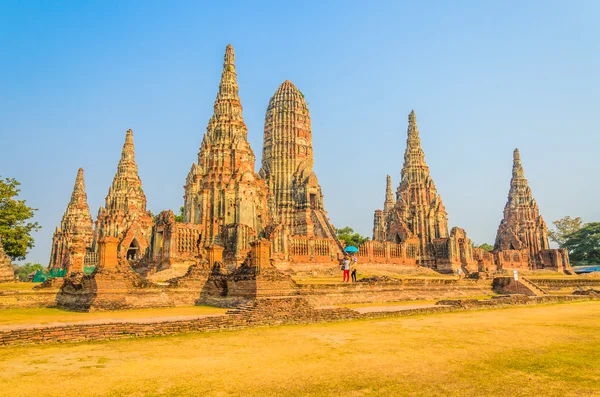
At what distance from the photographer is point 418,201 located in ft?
175

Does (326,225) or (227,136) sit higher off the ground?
(227,136)

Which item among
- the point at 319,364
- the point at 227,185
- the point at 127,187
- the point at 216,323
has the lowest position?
the point at 319,364

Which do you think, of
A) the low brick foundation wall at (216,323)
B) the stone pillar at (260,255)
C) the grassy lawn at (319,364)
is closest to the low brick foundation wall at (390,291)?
the stone pillar at (260,255)

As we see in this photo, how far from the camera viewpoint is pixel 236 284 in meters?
17.0

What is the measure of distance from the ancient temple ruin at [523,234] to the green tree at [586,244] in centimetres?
1308

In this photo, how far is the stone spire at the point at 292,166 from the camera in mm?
44531

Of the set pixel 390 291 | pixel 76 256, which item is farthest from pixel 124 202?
pixel 390 291

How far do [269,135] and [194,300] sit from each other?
105 feet

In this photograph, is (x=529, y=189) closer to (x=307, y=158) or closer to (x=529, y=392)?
Answer: (x=307, y=158)

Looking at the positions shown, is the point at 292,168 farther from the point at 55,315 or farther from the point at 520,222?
the point at 520,222

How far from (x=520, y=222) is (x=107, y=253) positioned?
58676 mm

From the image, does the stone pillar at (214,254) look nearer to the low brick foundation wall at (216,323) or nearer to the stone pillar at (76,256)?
the low brick foundation wall at (216,323)

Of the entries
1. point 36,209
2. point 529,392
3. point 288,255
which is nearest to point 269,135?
point 288,255

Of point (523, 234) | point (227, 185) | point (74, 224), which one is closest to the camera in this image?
point (227, 185)
